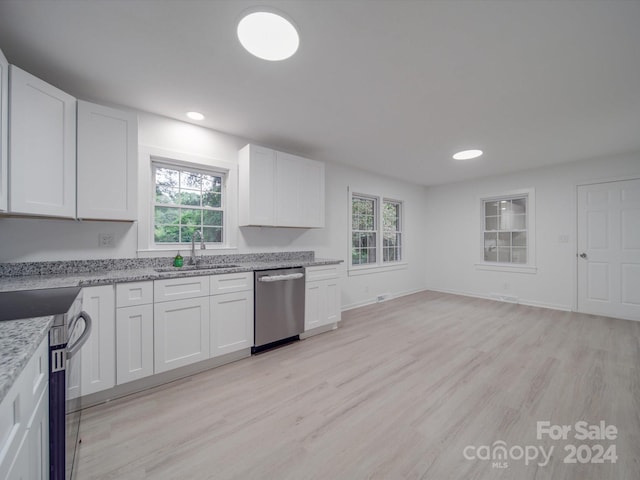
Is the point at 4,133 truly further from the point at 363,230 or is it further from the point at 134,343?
the point at 363,230

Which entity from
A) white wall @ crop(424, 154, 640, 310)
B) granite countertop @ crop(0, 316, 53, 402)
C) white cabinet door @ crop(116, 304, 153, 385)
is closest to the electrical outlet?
white cabinet door @ crop(116, 304, 153, 385)

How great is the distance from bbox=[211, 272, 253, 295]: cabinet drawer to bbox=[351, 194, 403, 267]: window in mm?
2428

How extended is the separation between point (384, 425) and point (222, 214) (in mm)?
2678

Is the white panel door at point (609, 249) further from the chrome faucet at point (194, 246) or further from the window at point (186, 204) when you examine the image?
the chrome faucet at point (194, 246)

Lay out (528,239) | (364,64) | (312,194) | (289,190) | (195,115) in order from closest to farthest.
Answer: (364,64), (195,115), (289,190), (312,194), (528,239)

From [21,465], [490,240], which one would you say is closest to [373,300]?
[490,240]

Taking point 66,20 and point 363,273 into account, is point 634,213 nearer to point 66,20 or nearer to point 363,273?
point 363,273

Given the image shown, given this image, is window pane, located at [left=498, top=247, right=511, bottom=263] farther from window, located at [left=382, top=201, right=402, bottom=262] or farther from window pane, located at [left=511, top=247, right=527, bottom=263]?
window, located at [left=382, top=201, right=402, bottom=262]

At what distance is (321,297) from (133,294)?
2012 millimetres

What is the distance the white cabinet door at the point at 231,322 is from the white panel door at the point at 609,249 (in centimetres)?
517

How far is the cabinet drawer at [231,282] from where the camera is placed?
250cm

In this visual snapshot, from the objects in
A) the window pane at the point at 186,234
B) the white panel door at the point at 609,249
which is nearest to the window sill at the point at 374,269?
the window pane at the point at 186,234

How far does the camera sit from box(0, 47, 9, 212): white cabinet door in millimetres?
1595

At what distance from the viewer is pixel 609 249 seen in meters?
4.02
